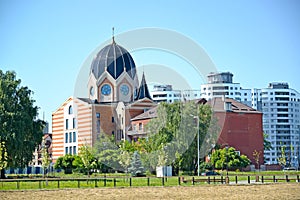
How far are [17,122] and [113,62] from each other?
146 feet

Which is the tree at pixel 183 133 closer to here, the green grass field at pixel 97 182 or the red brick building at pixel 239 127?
the red brick building at pixel 239 127

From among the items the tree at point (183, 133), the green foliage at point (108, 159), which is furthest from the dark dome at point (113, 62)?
the tree at point (183, 133)

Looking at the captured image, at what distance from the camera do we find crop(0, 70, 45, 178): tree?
61.7 metres

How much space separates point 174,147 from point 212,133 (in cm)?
604

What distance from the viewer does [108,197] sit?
1372 inches

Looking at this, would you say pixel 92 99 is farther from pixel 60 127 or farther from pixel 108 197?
pixel 108 197

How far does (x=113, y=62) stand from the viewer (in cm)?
10519

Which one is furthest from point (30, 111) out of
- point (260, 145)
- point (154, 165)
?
point (260, 145)

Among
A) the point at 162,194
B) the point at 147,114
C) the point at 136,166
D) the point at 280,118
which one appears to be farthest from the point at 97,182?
the point at 280,118

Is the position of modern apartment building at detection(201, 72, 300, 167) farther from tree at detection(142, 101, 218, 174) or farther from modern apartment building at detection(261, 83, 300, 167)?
tree at detection(142, 101, 218, 174)

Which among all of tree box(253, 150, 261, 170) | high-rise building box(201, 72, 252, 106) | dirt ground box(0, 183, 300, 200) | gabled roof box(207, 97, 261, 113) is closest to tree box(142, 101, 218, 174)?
gabled roof box(207, 97, 261, 113)

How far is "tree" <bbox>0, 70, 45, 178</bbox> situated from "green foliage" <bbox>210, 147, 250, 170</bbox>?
25111 mm

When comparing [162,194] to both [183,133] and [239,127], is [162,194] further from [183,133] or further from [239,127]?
A: [239,127]

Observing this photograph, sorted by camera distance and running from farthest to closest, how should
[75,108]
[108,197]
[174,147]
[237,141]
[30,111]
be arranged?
[75,108] < [237,141] < [174,147] < [30,111] < [108,197]
